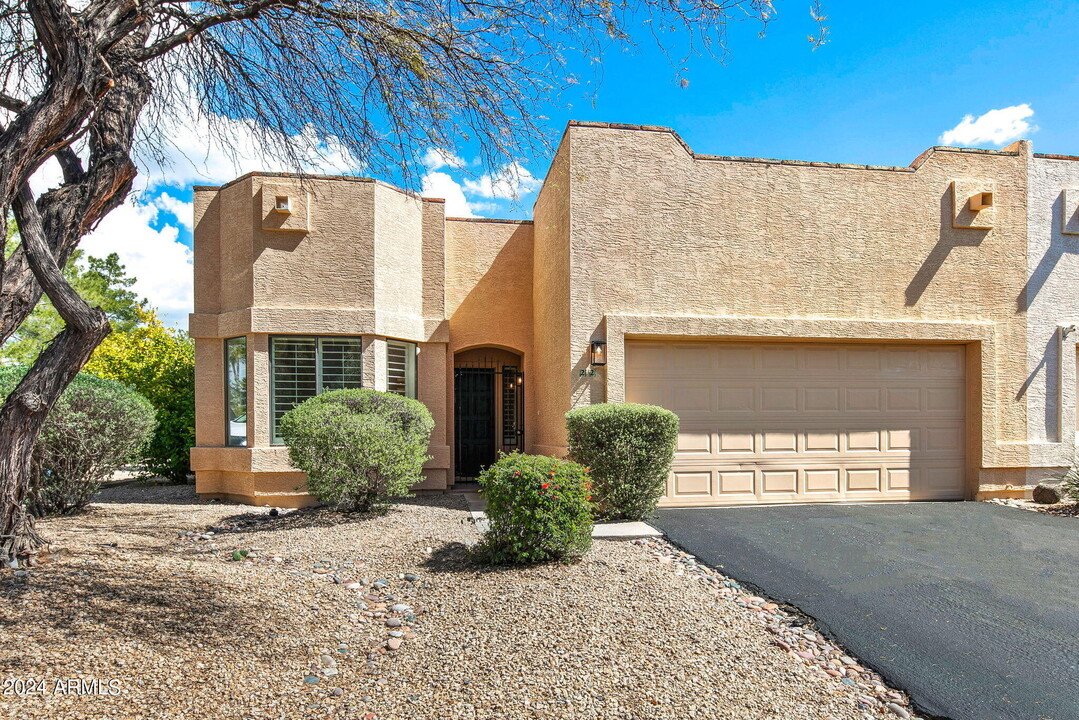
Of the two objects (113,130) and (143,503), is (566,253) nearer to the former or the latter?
(113,130)

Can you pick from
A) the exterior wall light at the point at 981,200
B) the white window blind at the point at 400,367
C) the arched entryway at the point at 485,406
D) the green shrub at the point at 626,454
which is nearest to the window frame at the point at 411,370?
the white window blind at the point at 400,367

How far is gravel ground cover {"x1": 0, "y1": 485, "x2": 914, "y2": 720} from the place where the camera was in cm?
307

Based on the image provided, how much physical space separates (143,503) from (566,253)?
24.5 feet

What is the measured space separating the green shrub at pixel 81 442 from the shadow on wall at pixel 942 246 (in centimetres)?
1137

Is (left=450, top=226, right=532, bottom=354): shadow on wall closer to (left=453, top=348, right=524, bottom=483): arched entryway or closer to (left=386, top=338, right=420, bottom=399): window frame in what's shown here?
(left=453, top=348, right=524, bottom=483): arched entryway

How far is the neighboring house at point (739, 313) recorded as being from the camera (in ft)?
27.7

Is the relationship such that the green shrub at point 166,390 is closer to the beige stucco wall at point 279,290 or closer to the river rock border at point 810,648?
the beige stucco wall at point 279,290

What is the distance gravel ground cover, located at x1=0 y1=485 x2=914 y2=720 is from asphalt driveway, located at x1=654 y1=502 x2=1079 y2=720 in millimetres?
350

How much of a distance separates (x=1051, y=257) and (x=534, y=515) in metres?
9.41

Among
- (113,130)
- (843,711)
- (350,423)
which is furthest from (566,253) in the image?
(843,711)

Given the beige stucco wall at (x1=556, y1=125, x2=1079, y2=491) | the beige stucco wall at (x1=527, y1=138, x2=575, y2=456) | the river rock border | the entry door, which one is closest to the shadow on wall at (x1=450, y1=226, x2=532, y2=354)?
the beige stucco wall at (x1=527, y1=138, x2=575, y2=456)

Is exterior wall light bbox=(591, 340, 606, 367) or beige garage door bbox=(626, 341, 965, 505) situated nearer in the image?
exterior wall light bbox=(591, 340, 606, 367)

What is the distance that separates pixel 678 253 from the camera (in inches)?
336

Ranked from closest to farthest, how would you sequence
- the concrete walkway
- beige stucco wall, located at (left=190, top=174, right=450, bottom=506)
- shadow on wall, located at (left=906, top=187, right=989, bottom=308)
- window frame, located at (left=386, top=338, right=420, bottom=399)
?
1. the concrete walkway
2. shadow on wall, located at (left=906, top=187, right=989, bottom=308)
3. beige stucco wall, located at (left=190, top=174, right=450, bottom=506)
4. window frame, located at (left=386, top=338, right=420, bottom=399)
